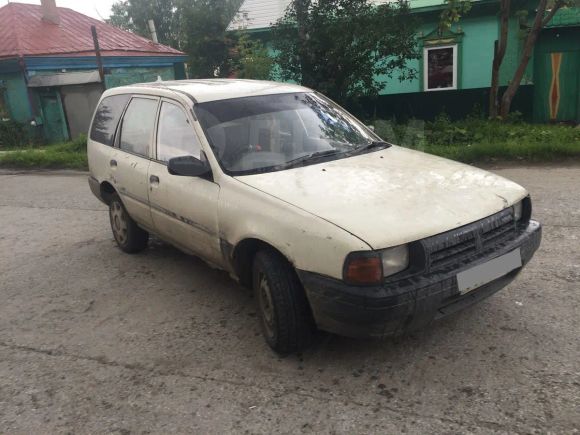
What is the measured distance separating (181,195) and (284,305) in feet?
4.40

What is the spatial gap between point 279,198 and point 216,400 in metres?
1.17

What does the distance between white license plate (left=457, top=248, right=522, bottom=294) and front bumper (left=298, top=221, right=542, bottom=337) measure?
0.03 metres

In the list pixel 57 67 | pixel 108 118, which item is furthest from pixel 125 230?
pixel 57 67

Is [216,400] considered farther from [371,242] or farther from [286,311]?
[371,242]

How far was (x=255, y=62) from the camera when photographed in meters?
13.2

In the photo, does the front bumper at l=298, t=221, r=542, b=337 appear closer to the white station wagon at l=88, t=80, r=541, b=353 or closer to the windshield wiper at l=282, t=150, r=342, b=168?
the white station wagon at l=88, t=80, r=541, b=353

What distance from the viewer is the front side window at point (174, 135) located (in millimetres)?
3809

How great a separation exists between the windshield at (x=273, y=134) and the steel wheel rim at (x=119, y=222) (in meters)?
1.82

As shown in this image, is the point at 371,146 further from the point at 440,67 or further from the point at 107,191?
the point at 440,67

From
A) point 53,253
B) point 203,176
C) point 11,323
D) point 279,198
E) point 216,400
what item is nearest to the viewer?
point 216,400

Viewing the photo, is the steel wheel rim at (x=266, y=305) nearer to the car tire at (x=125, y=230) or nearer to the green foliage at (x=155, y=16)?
the car tire at (x=125, y=230)

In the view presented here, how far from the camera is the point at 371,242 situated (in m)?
2.59

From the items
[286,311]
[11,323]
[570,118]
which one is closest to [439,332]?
[286,311]

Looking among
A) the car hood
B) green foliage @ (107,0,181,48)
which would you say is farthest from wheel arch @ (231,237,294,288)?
green foliage @ (107,0,181,48)
